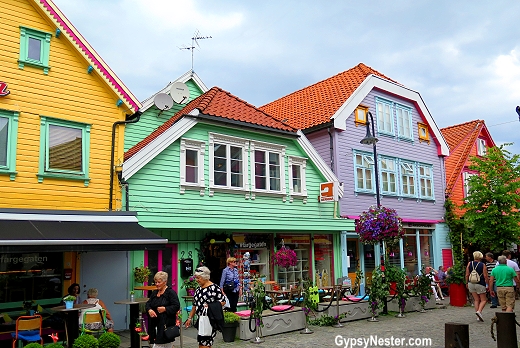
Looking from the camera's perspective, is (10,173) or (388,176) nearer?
(10,173)

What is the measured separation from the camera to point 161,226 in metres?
12.6

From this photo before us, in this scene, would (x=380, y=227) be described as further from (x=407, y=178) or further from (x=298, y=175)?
(x=407, y=178)

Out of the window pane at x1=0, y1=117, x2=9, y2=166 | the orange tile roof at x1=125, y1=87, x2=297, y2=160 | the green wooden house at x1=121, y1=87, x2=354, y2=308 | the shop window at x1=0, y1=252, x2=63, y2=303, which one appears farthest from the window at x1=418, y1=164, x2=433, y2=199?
the window pane at x1=0, y1=117, x2=9, y2=166

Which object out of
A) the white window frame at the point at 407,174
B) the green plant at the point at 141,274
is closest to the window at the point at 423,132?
the white window frame at the point at 407,174

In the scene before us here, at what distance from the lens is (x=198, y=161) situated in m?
14.4

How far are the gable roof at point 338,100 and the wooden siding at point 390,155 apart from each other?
339 millimetres

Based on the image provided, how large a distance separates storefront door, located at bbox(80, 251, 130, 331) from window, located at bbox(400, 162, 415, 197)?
509 inches

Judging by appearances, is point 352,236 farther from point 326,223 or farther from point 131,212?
point 131,212

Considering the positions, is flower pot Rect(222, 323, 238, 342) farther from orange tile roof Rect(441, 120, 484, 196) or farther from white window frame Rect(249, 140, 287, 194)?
orange tile roof Rect(441, 120, 484, 196)

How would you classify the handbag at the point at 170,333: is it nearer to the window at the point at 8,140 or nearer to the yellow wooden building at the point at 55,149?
the yellow wooden building at the point at 55,149

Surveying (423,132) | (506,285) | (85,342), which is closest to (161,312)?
(85,342)

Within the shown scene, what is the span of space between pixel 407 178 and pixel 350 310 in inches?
385

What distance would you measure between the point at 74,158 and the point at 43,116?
1.18 m

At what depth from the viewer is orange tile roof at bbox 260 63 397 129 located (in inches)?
776
